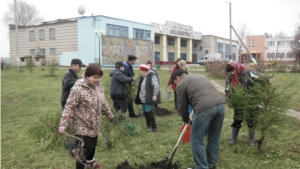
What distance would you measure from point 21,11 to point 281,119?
177ft

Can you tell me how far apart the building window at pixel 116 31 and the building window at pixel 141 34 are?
6.53 ft

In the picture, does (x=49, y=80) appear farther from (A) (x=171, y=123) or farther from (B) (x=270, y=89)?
(B) (x=270, y=89)

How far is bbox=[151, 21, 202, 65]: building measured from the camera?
43.3 m

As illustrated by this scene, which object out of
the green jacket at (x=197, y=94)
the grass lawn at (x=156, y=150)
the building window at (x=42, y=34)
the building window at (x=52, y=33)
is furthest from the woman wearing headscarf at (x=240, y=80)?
the building window at (x=42, y=34)

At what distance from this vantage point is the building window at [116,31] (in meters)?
30.9

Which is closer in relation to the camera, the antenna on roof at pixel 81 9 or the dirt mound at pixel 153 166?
the dirt mound at pixel 153 166

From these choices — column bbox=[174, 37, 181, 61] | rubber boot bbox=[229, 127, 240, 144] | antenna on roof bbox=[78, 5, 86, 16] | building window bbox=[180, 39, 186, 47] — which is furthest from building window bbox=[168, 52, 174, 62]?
rubber boot bbox=[229, 127, 240, 144]

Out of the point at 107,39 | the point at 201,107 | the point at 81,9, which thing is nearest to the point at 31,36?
the point at 81,9

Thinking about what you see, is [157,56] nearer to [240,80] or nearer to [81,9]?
[81,9]

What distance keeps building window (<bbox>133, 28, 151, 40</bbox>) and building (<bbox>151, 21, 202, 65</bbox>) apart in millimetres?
3080

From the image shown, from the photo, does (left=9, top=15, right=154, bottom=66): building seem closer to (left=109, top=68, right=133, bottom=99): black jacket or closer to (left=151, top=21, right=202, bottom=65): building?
(left=151, top=21, right=202, bottom=65): building

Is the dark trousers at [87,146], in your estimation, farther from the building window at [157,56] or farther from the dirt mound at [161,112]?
the building window at [157,56]

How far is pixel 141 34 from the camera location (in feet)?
120

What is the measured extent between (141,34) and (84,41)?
8967 mm
